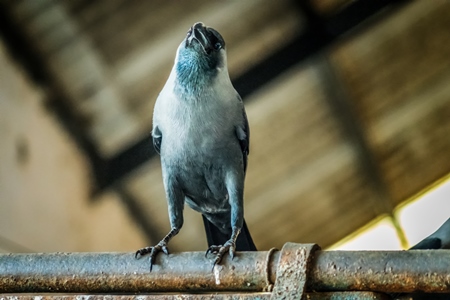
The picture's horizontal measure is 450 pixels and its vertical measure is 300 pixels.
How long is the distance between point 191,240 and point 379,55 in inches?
43.9

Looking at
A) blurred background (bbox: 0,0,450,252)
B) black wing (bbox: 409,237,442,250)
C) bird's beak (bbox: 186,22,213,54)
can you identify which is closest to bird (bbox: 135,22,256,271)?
bird's beak (bbox: 186,22,213,54)

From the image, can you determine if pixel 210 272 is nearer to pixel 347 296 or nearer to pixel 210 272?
pixel 210 272

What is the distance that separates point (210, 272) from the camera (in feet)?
4.04

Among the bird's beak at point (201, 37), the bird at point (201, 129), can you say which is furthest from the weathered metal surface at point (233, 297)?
the bird's beak at point (201, 37)

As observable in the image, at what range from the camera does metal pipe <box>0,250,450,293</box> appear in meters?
1.08

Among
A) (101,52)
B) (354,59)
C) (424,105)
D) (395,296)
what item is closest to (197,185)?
(395,296)

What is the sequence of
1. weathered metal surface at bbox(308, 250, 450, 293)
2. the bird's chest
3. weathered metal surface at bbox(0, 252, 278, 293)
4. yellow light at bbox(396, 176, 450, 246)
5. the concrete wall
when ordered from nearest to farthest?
weathered metal surface at bbox(308, 250, 450, 293) → weathered metal surface at bbox(0, 252, 278, 293) → the bird's chest → the concrete wall → yellow light at bbox(396, 176, 450, 246)

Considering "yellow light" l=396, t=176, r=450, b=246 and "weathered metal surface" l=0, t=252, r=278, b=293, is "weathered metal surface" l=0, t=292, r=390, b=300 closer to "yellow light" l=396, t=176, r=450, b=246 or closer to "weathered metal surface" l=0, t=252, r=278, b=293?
"weathered metal surface" l=0, t=252, r=278, b=293

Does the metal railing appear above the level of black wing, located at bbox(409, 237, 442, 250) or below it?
above

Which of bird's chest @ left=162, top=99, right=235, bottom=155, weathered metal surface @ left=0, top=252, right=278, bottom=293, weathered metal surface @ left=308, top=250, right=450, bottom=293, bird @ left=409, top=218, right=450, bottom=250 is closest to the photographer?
weathered metal surface @ left=308, top=250, right=450, bottom=293

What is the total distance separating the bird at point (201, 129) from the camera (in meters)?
1.65

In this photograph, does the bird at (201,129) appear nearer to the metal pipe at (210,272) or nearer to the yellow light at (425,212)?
the metal pipe at (210,272)

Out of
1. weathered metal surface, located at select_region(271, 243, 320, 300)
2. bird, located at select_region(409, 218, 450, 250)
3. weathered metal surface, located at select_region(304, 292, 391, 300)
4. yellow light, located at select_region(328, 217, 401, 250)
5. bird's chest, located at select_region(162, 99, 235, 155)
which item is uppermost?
bird's chest, located at select_region(162, 99, 235, 155)

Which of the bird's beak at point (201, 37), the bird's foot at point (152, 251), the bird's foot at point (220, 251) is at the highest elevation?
the bird's beak at point (201, 37)
